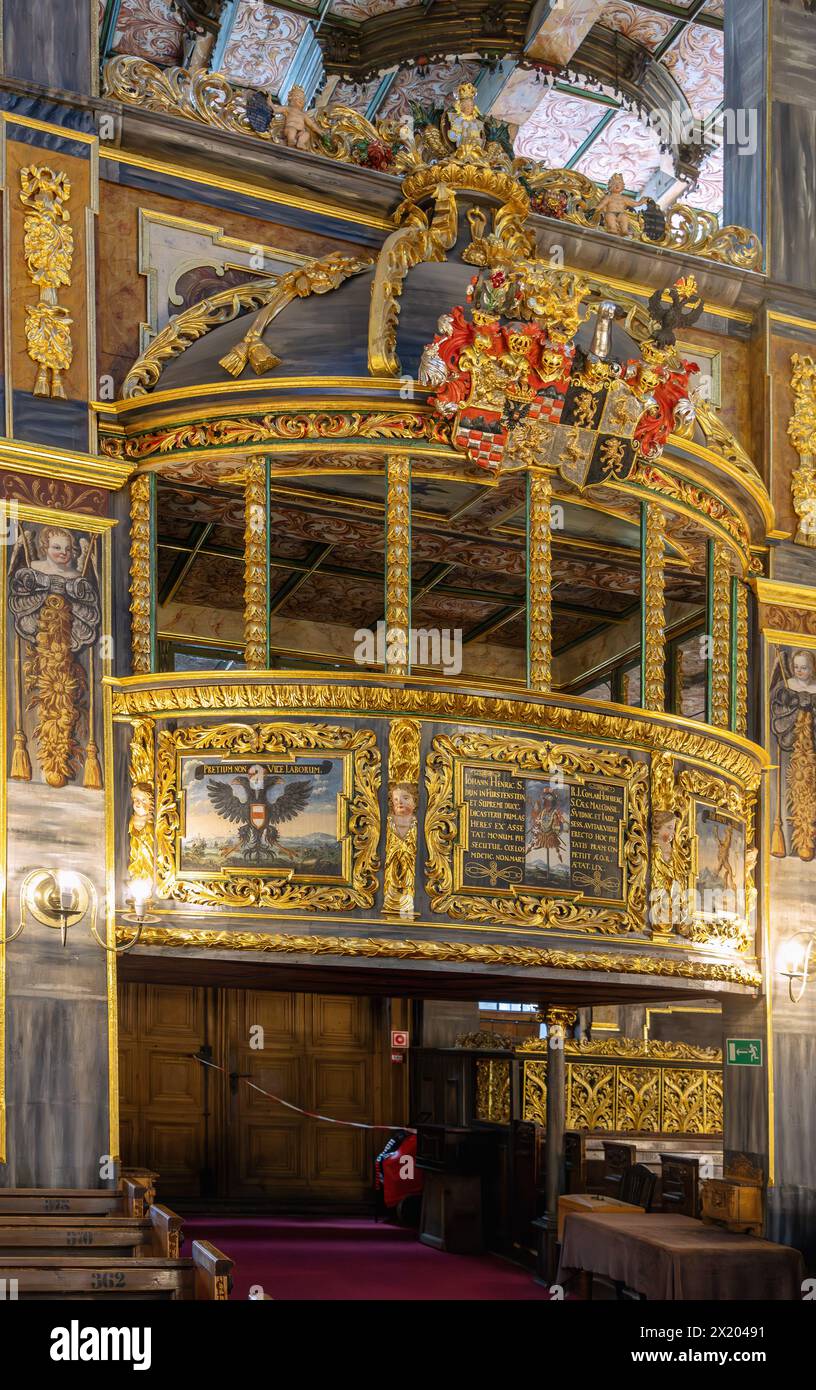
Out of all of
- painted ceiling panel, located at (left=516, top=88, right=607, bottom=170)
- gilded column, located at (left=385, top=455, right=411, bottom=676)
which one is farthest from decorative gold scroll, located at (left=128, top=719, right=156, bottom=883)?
painted ceiling panel, located at (left=516, top=88, right=607, bottom=170)

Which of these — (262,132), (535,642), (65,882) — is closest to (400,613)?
(535,642)

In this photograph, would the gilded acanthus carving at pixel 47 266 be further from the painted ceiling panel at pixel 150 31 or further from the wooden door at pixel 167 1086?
the wooden door at pixel 167 1086

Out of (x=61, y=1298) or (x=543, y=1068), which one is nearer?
(x=61, y=1298)

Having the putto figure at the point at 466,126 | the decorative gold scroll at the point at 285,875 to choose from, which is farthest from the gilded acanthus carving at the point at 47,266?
the putto figure at the point at 466,126

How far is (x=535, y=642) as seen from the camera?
13.0m

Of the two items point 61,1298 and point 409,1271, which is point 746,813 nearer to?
point 409,1271

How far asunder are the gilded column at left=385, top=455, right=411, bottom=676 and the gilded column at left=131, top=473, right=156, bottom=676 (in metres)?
1.75

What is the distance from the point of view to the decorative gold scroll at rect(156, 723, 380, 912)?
12164 millimetres

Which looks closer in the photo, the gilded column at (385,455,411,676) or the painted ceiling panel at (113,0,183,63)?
the gilded column at (385,455,411,676)

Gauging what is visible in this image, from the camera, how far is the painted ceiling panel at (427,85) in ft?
66.3

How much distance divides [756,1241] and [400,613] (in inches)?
223

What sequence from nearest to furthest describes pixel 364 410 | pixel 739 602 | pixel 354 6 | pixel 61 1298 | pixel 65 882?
pixel 61 1298
pixel 65 882
pixel 364 410
pixel 739 602
pixel 354 6

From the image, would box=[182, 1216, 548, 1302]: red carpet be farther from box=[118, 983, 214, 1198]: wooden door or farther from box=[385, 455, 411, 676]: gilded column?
box=[385, 455, 411, 676]: gilded column

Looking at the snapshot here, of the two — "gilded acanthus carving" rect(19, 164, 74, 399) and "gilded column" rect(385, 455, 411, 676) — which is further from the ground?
"gilded acanthus carving" rect(19, 164, 74, 399)
